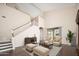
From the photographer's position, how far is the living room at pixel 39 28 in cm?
229

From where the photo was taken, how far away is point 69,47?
2330 millimetres

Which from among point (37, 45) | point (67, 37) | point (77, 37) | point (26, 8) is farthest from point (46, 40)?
point (26, 8)

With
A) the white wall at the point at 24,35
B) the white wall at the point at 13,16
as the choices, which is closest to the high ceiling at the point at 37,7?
the white wall at the point at 13,16

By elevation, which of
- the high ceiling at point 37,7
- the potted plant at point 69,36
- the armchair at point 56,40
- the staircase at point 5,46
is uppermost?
the high ceiling at point 37,7

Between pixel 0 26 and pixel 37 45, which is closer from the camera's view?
pixel 0 26

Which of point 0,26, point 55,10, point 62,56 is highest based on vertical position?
point 55,10

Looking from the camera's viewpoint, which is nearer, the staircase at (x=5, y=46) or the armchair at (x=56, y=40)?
the staircase at (x=5, y=46)

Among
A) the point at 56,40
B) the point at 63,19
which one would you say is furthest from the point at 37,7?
the point at 56,40

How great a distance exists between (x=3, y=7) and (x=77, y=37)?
1.64 m

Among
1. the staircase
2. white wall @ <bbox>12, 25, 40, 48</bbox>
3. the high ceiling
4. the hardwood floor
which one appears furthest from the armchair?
the staircase

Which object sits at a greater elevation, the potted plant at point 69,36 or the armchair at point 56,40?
the potted plant at point 69,36

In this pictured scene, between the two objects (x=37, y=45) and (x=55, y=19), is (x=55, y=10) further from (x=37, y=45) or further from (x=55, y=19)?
(x=37, y=45)

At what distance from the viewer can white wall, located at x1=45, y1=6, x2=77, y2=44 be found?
92.3 inches

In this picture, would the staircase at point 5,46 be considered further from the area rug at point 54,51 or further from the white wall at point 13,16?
the area rug at point 54,51
